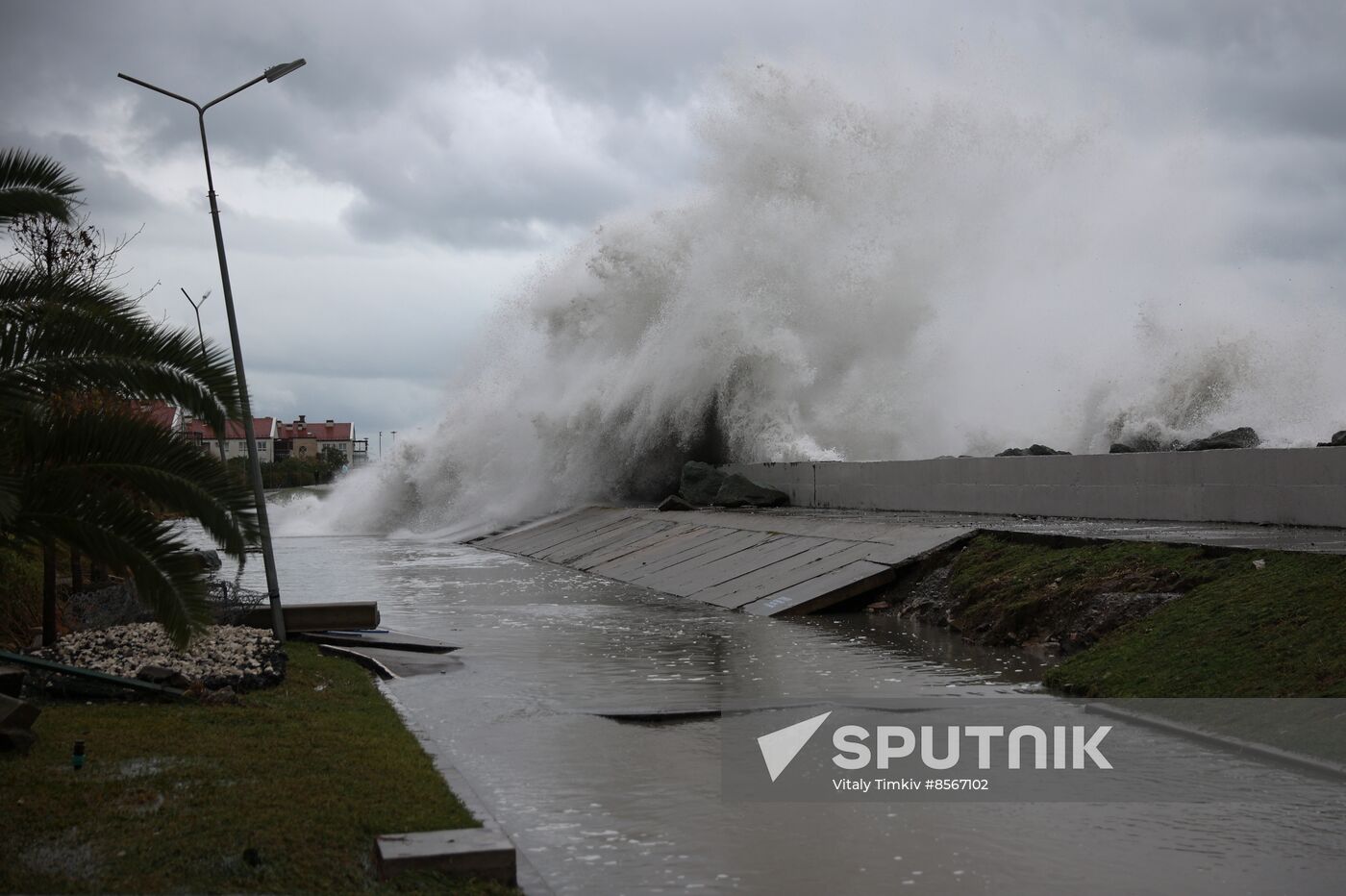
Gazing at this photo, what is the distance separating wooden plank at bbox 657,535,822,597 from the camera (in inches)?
754

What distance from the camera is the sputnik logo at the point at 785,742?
25.6 ft

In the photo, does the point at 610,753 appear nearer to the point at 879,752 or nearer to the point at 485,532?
the point at 879,752

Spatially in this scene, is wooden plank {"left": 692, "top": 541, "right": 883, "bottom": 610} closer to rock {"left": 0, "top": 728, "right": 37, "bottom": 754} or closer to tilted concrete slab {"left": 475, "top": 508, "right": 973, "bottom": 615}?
tilted concrete slab {"left": 475, "top": 508, "right": 973, "bottom": 615}

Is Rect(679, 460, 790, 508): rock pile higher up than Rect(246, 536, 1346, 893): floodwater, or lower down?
higher up

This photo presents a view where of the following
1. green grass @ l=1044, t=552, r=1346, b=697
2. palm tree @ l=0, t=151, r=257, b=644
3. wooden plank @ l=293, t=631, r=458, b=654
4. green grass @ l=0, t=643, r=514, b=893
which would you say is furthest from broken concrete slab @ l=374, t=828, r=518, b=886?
wooden plank @ l=293, t=631, r=458, b=654

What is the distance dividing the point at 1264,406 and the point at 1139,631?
2325cm

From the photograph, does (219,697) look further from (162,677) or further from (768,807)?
(768,807)

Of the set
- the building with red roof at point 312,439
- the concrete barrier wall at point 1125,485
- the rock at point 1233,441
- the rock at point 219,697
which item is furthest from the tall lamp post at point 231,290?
the building with red roof at point 312,439

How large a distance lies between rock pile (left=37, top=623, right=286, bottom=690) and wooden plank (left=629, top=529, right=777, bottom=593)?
9.46 meters

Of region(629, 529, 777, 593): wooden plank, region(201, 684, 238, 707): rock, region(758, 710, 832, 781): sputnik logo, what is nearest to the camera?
region(758, 710, 832, 781): sputnik logo

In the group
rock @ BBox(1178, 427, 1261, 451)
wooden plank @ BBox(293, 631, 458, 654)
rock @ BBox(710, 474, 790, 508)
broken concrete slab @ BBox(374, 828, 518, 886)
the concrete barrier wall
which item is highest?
rock @ BBox(1178, 427, 1261, 451)

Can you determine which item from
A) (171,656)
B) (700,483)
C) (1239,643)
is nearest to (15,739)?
(171,656)

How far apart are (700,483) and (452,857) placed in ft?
85.3

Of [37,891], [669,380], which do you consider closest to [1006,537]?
[37,891]
